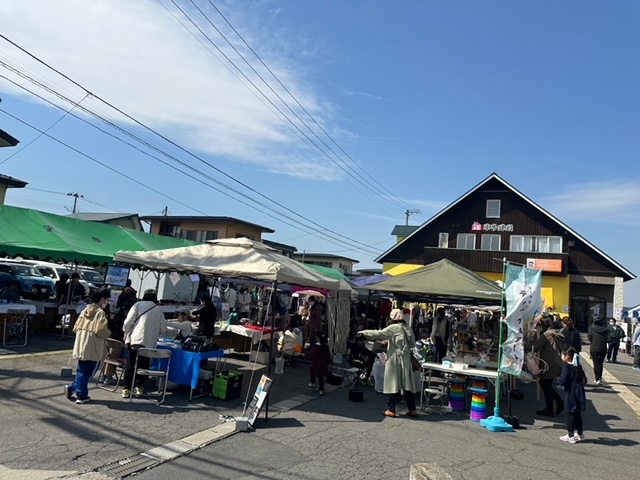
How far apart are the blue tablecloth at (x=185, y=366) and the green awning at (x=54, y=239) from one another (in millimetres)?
5899

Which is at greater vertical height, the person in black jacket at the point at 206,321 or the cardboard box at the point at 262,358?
the person in black jacket at the point at 206,321

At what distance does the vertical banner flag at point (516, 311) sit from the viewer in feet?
24.8

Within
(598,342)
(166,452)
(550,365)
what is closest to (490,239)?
(598,342)

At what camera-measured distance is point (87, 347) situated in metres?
6.62

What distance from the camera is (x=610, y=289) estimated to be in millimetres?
30734

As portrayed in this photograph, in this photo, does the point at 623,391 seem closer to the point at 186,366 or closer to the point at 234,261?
the point at 234,261

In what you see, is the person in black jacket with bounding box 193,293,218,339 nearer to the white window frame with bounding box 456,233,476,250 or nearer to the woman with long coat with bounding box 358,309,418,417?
the woman with long coat with bounding box 358,309,418,417

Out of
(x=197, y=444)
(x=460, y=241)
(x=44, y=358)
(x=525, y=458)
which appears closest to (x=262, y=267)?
(x=197, y=444)

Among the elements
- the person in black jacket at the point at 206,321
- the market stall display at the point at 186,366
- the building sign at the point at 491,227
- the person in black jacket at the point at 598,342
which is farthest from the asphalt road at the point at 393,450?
the building sign at the point at 491,227

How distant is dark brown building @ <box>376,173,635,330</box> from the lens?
30.4m

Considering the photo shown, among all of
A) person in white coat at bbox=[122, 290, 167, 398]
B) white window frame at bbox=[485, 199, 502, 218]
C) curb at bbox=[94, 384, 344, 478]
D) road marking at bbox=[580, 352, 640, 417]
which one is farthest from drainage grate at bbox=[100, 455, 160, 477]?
white window frame at bbox=[485, 199, 502, 218]

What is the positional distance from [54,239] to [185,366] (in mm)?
7090

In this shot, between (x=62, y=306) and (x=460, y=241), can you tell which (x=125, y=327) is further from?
(x=460, y=241)

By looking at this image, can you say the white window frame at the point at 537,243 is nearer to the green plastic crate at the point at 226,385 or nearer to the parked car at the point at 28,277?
the parked car at the point at 28,277
